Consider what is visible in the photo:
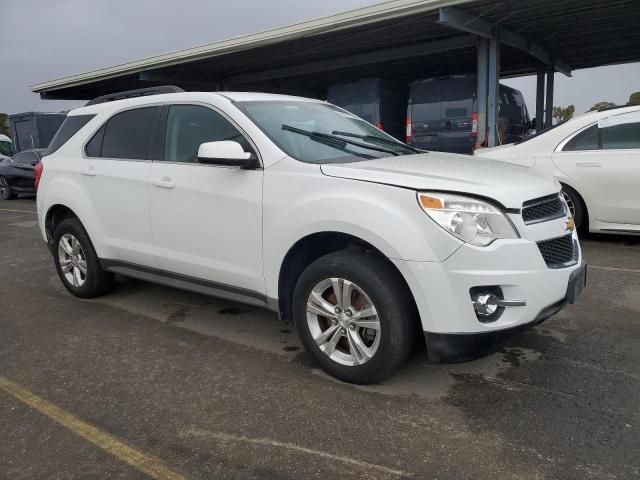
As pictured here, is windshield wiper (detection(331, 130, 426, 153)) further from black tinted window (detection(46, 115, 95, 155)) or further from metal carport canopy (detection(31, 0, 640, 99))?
metal carport canopy (detection(31, 0, 640, 99))

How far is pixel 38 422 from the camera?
291cm

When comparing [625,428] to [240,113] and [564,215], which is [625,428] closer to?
[564,215]

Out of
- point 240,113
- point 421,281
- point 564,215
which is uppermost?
point 240,113

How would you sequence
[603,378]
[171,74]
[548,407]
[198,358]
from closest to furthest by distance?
1. [548,407]
2. [603,378]
3. [198,358]
4. [171,74]

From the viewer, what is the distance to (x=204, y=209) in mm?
3756

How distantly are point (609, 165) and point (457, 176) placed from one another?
4.20 meters

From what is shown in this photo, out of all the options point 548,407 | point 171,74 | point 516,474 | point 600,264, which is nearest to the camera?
point 516,474

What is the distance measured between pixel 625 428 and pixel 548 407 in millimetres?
359

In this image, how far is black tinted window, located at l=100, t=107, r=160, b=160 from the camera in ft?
14.2

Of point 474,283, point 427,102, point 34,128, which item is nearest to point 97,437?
point 474,283

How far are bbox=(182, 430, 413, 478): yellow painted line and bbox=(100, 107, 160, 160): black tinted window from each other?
235 centimetres

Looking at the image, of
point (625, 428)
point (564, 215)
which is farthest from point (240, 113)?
point (625, 428)

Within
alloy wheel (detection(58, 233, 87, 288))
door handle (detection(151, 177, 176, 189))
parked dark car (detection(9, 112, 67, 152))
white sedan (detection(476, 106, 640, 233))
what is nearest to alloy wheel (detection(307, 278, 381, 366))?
door handle (detection(151, 177, 176, 189))

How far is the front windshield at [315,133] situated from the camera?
11.7ft
